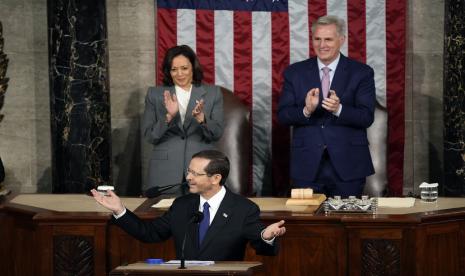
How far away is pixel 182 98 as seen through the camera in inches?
380

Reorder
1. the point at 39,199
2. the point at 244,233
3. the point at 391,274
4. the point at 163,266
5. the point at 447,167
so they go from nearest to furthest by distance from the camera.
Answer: the point at 163,266
the point at 244,233
the point at 391,274
the point at 39,199
the point at 447,167

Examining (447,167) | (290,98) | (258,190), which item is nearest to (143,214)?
(290,98)

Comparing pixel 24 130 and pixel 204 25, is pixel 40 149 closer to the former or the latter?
pixel 24 130

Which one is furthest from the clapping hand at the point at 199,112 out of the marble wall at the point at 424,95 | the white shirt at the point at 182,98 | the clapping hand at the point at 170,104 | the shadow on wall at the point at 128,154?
the marble wall at the point at 424,95

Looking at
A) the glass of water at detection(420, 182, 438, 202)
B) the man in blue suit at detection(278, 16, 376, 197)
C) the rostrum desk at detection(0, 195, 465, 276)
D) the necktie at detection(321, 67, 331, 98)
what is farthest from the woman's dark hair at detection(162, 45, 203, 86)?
the glass of water at detection(420, 182, 438, 202)

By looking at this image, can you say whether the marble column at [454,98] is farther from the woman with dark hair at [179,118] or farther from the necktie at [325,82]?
the woman with dark hair at [179,118]

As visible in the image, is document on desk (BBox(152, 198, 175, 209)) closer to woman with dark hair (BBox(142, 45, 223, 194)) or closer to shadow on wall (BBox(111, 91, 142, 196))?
woman with dark hair (BBox(142, 45, 223, 194))

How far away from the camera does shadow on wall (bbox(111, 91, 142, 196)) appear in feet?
37.4

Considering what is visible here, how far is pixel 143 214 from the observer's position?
333 inches

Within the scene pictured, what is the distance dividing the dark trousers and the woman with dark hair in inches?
32.5

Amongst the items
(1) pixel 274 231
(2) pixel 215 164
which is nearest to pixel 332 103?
(2) pixel 215 164

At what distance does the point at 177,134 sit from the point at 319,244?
182 centimetres

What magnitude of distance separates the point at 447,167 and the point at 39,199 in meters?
3.81

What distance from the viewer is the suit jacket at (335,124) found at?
9430 mm
